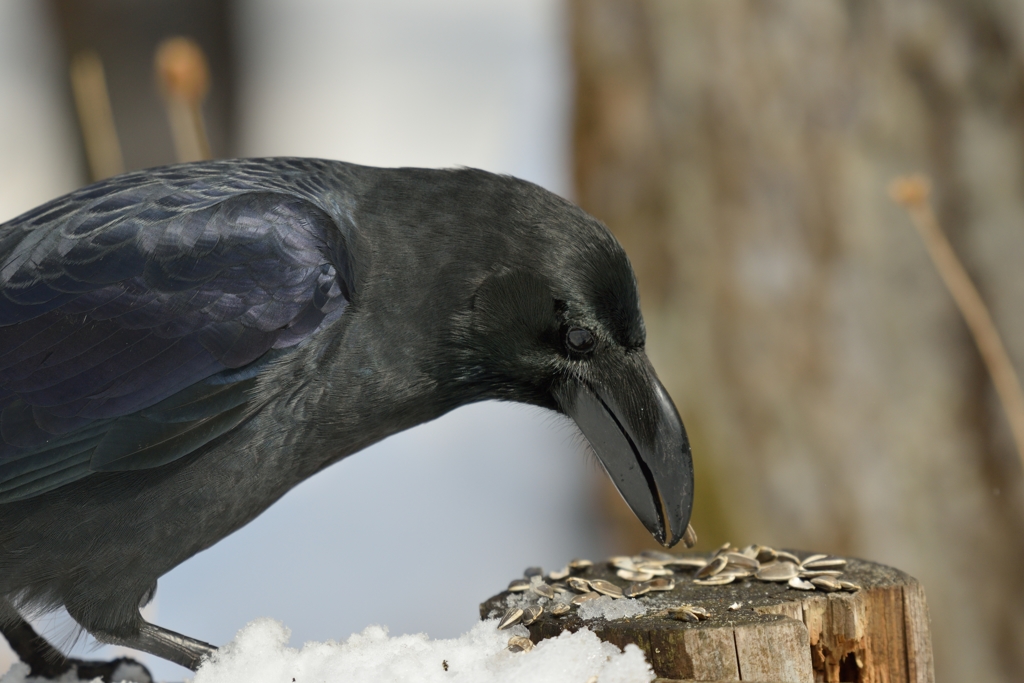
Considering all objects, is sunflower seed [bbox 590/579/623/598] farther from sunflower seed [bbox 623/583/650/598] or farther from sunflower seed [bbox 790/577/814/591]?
sunflower seed [bbox 790/577/814/591]

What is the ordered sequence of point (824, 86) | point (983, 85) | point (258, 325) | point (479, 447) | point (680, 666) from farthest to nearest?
1. point (479, 447)
2. point (824, 86)
3. point (983, 85)
4. point (258, 325)
5. point (680, 666)

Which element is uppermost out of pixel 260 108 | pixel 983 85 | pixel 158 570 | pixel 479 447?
pixel 260 108

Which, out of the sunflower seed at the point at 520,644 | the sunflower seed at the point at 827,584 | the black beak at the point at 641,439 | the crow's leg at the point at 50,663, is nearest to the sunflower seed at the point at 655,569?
the black beak at the point at 641,439

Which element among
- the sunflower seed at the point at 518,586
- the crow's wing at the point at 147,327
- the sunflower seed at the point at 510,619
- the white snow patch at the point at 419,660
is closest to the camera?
the white snow patch at the point at 419,660

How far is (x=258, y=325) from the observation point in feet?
6.77

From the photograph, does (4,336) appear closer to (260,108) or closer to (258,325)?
(258,325)

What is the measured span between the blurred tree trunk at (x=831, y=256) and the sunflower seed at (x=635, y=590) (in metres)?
2.52

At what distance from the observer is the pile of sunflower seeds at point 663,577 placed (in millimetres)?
1985

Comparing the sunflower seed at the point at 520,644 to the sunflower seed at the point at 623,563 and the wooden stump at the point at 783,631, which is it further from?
the sunflower seed at the point at 623,563

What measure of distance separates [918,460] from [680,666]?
301 centimetres

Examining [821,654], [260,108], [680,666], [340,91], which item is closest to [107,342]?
[680,666]

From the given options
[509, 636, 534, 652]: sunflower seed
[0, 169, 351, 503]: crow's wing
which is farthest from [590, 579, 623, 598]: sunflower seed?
[0, 169, 351, 503]: crow's wing

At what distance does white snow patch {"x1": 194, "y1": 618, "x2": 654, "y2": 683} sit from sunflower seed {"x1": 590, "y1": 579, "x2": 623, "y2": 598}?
0.23 meters

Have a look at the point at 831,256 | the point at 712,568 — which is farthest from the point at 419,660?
the point at 831,256
